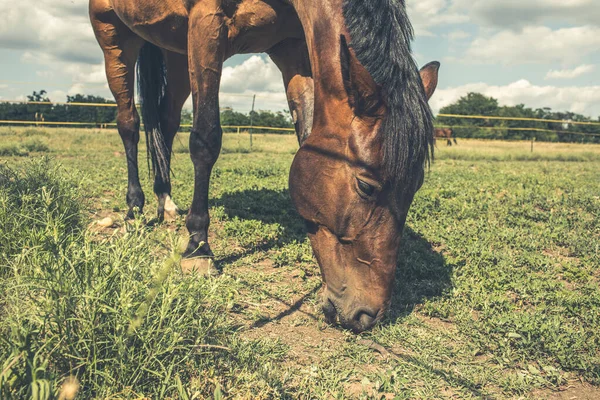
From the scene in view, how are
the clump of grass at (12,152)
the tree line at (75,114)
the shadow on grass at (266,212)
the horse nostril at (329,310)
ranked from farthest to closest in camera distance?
the tree line at (75,114), the clump of grass at (12,152), the shadow on grass at (266,212), the horse nostril at (329,310)

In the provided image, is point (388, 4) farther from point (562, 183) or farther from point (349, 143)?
point (562, 183)

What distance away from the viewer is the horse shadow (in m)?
3.21

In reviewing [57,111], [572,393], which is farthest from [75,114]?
[572,393]

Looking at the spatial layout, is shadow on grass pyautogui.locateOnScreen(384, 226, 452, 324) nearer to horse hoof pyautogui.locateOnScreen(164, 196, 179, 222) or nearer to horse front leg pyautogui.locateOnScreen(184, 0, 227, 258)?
horse front leg pyautogui.locateOnScreen(184, 0, 227, 258)

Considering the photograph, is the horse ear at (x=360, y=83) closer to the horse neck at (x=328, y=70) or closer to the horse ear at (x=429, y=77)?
the horse neck at (x=328, y=70)

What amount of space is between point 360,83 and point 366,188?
22.1 inches

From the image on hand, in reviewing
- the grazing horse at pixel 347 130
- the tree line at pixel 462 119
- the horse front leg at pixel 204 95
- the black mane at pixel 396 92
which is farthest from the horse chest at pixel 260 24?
the tree line at pixel 462 119

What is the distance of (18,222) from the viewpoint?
2.90m

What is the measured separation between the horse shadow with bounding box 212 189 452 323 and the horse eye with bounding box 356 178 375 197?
87cm

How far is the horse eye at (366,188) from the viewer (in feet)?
8.09

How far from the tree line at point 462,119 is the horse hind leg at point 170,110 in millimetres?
6113

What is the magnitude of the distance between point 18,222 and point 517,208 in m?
4.74

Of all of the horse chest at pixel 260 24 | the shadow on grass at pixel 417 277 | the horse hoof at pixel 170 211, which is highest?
the horse chest at pixel 260 24

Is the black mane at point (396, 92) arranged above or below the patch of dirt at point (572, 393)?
above
